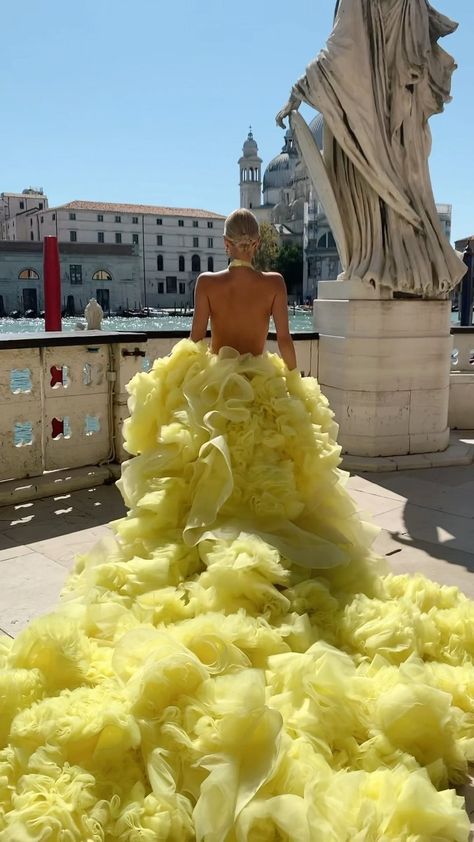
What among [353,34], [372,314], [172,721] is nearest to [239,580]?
[172,721]

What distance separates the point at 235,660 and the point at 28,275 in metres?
87.8

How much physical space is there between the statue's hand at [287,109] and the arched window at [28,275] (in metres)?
82.2

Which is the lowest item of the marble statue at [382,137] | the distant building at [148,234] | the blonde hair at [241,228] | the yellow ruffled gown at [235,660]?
the yellow ruffled gown at [235,660]

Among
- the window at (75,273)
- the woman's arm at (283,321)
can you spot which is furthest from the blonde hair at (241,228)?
the window at (75,273)

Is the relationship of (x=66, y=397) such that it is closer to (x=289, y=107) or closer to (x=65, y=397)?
(x=65, y=397)

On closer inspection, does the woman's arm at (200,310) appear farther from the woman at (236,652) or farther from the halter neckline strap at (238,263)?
the halter neckline strap at (238,263)

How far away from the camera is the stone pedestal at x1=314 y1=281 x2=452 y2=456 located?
259 inches

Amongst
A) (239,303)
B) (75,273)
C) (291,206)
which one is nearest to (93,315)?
(239,303)

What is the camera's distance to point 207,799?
189cm

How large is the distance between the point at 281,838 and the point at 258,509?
1488mm

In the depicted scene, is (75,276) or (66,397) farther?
(75,276)

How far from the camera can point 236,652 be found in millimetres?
2381

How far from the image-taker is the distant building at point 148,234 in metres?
96.4

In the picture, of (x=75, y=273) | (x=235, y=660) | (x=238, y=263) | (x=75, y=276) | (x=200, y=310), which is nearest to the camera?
(x=235, y=660)
